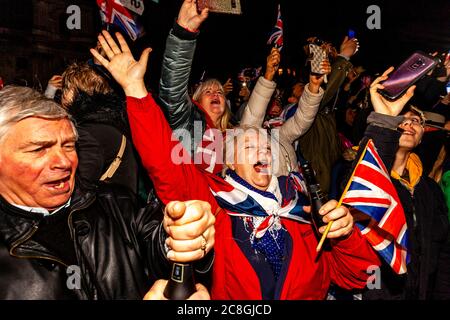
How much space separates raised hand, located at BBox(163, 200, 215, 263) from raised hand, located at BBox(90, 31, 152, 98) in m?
1.09

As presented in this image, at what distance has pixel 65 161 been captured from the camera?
5.99 ft

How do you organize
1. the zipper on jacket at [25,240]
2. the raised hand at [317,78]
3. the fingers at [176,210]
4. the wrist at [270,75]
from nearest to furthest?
the fingers at [176,210] < the zipper on jacket at [25,240] < the raised hand at [317,78] < the wrist at [270,75]

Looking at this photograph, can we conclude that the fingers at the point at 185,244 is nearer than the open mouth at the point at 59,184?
Yes

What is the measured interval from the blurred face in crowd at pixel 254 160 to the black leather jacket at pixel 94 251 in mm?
764

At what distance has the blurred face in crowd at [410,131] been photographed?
9.77 feet

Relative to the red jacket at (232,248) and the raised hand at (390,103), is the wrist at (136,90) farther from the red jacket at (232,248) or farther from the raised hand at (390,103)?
the raised hand at (390,103)

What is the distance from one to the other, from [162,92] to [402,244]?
1856 mm

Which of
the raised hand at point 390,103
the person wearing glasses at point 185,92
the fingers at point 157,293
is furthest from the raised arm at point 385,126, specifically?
the fingers at point 157,293

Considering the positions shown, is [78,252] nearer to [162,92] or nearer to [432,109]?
[162,92]

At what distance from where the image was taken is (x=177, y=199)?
2211mm

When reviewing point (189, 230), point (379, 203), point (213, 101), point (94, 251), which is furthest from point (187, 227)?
point (213, 101)

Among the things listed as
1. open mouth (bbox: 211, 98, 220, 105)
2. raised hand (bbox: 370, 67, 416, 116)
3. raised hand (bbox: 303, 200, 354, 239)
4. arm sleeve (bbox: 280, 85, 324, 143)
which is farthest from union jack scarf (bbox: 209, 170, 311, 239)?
open mouth (bbox: 211, 98, 220, 105)

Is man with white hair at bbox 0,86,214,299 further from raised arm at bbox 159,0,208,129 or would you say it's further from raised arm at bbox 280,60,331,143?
raised arm at bbox 280,60,331,143

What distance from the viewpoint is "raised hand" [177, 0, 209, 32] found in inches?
106
